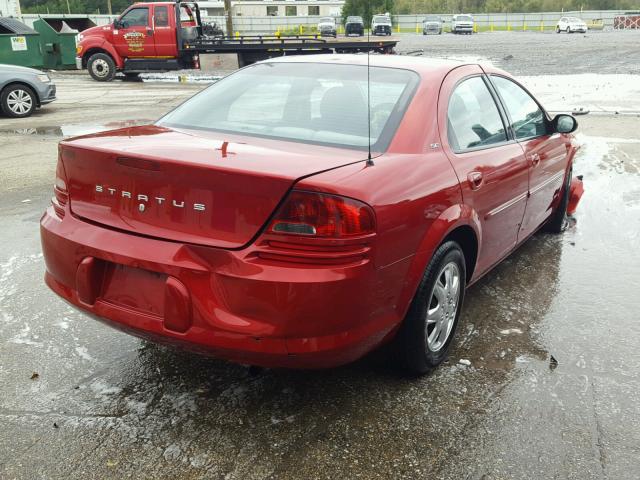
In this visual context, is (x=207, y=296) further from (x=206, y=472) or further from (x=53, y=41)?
(x=53, y=41)

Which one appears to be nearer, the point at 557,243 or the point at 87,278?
the point at 87,278

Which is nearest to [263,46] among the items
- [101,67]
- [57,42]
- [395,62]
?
[101,67]

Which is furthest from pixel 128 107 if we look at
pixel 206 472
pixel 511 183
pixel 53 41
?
pixel 206 472

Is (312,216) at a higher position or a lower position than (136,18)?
lower

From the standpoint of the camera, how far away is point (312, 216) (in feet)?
7.97

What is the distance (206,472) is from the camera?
2.48 m

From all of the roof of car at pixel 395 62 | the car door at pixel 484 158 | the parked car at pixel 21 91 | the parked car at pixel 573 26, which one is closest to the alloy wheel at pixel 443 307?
the car door at pixel 484 158

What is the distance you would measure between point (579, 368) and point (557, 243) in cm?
230

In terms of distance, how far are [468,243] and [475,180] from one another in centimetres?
36

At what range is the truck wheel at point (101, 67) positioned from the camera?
20.2m

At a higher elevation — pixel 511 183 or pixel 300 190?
pixel 300 190

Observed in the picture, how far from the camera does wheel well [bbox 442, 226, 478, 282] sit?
10.7 ft

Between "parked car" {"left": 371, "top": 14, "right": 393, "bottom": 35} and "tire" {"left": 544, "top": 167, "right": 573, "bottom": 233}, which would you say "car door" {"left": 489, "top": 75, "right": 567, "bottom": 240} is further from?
"parked car" {"left": 371, "top": 14, "right": 393, "bottom": 35}

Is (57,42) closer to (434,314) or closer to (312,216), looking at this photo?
(434,314)
